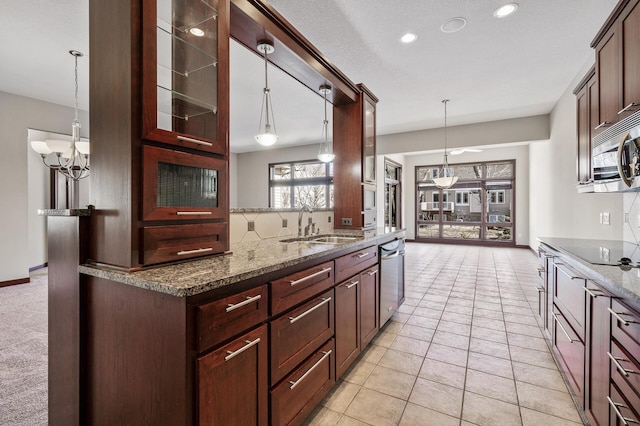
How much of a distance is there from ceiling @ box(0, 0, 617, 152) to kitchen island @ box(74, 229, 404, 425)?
8.15ft

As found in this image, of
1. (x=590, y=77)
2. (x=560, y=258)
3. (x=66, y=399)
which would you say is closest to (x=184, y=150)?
(x=66, y=399)

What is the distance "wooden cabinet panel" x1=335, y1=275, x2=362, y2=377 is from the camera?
1.94 meters

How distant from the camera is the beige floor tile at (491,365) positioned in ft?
7.11

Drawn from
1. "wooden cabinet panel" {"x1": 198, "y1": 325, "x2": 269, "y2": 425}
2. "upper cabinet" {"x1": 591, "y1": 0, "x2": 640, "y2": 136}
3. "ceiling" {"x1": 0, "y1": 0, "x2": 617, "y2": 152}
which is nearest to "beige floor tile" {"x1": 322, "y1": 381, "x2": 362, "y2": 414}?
"wooden cabinet panel" {"x1": 198, "y1": 325, "x2": 269, "y2": 425}

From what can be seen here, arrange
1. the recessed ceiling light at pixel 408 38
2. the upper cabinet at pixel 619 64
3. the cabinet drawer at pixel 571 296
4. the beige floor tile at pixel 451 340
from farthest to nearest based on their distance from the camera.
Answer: the recessed ceiling light at pixel 408 38 → the beige floor tile at pixel 451 340 → the upper cabinet at pixel 619 64 → the cabinet drawer at pixel 571 296

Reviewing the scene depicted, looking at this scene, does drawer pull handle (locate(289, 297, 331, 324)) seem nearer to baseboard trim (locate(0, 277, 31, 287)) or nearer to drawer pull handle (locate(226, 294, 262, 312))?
drawer pull handle (locate(226, 294, 262, 312))

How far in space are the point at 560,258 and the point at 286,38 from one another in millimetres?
2565

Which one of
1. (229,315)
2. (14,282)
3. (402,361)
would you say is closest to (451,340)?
(402,361)

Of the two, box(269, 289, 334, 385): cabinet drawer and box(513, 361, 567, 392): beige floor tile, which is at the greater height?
box(269, 289, 334, 385): cabinet drawer

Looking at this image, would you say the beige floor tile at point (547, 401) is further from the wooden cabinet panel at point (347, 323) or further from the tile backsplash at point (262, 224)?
the tile backsplash at point (262, 224)

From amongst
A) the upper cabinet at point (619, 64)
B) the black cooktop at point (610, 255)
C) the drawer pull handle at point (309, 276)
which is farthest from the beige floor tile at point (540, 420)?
the upper cabinet at point (619, 64)

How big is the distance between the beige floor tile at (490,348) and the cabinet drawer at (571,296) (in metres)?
0.61

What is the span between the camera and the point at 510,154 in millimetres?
8359

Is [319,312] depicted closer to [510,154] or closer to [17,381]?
[17,381]
